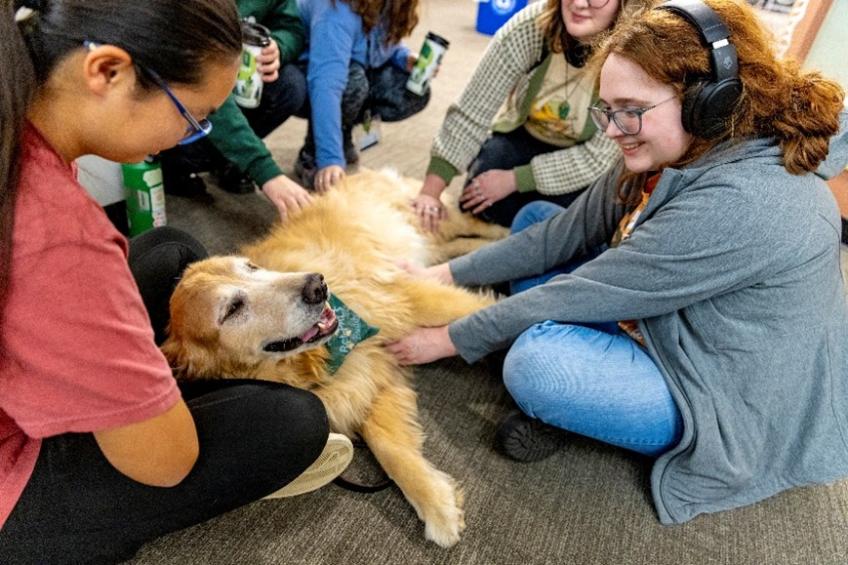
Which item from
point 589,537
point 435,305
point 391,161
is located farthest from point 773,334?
point 391,161

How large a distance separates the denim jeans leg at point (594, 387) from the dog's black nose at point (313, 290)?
1.57ft

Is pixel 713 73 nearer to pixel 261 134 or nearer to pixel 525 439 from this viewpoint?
pixel 525 439

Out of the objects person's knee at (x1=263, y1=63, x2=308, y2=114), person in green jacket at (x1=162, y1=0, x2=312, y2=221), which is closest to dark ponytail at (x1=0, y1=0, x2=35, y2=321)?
person in green jacket at (x1=162, y1=0, x2=312, y2=221)

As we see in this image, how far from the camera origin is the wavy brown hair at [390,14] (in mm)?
2049

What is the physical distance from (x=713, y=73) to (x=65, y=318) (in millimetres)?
1106

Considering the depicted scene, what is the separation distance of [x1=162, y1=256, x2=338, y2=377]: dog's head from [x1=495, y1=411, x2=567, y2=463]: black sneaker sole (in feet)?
1.70

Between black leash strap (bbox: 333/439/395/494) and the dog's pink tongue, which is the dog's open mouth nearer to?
the dog's pink tongue

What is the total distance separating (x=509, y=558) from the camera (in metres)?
1.21

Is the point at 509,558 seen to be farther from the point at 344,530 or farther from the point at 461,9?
the point at 461,9

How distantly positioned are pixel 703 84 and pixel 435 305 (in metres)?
0.90

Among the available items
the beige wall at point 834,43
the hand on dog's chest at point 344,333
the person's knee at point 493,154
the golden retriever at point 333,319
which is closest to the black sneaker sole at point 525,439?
the golden retriever at point 333,319

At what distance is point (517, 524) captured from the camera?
1.28m

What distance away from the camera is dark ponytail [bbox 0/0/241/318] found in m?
0.60

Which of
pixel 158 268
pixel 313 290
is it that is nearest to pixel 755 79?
pixel 313 290
